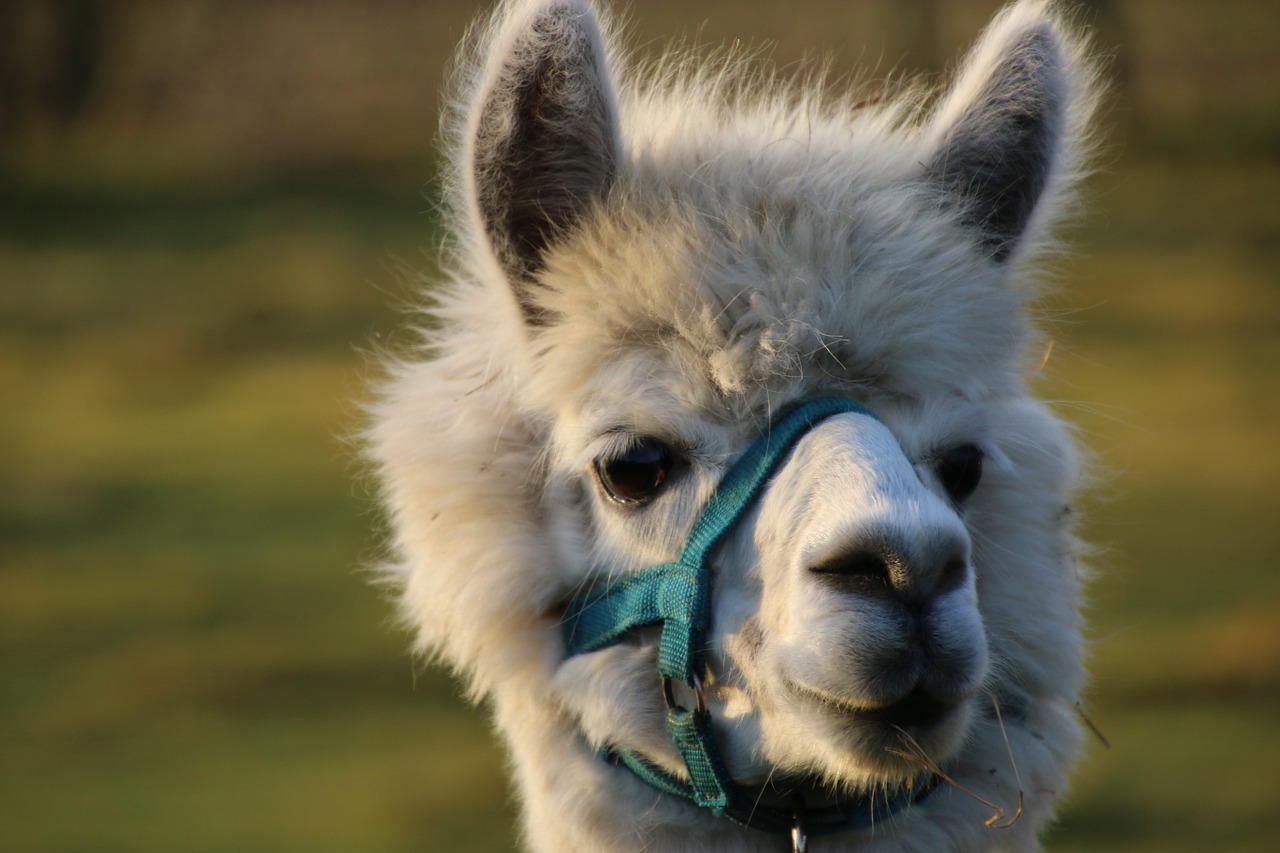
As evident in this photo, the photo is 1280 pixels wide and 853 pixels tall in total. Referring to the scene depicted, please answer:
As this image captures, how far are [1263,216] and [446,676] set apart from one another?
10.7m

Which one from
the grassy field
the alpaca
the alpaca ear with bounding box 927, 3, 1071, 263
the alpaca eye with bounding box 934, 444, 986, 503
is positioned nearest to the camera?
the alpaca

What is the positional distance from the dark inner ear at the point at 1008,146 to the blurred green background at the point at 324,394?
9.6 inches

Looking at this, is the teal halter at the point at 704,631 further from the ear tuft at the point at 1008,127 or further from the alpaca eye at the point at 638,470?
the ear tuft at the point at 1008,127

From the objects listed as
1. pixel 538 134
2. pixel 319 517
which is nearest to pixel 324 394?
pixel 319 517

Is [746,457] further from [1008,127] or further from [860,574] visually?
[1008,127]

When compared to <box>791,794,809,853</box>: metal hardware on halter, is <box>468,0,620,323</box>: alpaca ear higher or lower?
higher

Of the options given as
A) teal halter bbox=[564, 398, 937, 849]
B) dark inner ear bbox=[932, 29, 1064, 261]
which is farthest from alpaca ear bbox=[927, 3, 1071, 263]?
teal halter bbox=[564, 398, 937, 849]

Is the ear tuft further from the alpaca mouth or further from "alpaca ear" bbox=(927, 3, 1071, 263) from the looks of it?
the alpaca mouth

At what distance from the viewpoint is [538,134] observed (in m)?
1.87

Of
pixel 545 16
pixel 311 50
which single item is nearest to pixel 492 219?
pixel 545 16

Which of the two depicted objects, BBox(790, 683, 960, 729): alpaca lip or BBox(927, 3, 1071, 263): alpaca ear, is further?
BBox(927, 3, 1071, 263): alpaca ear

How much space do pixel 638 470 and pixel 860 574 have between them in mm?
422

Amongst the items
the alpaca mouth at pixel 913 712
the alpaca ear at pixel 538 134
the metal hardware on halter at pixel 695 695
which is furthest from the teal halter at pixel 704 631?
the alpaca ear at pixel 538 134

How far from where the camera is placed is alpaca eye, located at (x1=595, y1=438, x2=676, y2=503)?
70.8 inches
